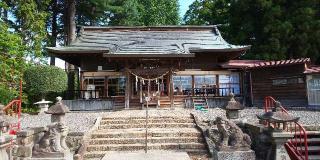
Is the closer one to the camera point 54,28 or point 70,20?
point 70,20

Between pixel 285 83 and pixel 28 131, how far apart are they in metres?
15.8

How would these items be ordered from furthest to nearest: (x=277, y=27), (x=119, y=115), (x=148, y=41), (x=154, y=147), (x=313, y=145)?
(x=277, y=27) < (x=148, y=41) < (x=119, y=115) < (x=154, y=147) < (x=313, y=145)

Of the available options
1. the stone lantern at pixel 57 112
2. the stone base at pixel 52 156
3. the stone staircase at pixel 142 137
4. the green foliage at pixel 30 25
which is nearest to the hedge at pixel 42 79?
the green foliage at pixel 30 25

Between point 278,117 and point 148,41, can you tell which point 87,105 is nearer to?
point 148,41

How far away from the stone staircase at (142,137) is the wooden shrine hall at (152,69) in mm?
6593

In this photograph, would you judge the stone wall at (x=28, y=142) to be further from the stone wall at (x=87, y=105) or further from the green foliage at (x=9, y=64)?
the green foliage at (x=9, y=64)

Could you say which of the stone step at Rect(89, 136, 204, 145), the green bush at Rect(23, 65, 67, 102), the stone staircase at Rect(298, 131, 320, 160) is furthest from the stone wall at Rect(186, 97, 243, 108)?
the stone staircase at Rect(298, 131, 320, 160)

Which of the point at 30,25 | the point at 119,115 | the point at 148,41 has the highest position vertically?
the point at 30,25

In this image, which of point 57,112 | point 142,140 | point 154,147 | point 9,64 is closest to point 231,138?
point 154,147

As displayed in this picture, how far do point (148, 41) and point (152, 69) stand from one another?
3384mm

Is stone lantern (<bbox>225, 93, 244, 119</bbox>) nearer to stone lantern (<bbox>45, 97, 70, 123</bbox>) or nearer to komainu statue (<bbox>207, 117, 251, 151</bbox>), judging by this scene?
komainu statue (<bbox>207, 117, 251, 151</bbox>)

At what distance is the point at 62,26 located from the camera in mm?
32312

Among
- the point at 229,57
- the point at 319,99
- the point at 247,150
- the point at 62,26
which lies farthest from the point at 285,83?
the point at 62,26

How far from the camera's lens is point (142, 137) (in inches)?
421
